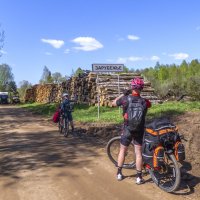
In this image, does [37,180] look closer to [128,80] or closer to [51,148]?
[51,148]

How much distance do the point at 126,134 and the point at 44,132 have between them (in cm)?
828

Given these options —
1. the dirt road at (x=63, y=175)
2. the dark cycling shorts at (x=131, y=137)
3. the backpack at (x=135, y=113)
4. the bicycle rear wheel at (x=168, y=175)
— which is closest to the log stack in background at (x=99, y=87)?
the dirt road at (x=63, y=175)

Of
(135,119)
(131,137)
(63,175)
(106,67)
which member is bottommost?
(63,175)

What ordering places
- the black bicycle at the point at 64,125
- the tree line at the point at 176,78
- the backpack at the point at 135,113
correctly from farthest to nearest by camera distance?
the tree line at the point at 176,78
the black bicycle at the point at 64,125
the backpack at the point at 135,113

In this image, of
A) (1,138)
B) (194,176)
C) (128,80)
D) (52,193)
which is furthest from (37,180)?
(128,80)

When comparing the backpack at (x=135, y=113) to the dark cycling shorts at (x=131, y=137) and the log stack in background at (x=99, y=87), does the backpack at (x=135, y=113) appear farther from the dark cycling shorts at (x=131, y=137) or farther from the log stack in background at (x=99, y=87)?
the log stack in background at (x=99, y=87)

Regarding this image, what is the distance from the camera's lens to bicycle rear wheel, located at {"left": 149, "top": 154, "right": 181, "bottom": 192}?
6.46 metres

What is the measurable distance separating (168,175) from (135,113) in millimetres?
1289

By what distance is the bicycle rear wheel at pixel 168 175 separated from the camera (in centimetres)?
646

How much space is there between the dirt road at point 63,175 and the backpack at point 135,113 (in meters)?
1.12

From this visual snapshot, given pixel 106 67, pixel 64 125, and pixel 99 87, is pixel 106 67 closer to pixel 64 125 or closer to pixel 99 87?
pixel 64 125

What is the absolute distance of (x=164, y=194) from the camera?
6559 millimetres

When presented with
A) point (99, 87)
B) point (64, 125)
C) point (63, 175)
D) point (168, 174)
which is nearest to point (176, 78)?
point (99, 87)

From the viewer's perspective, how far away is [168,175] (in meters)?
6.79
